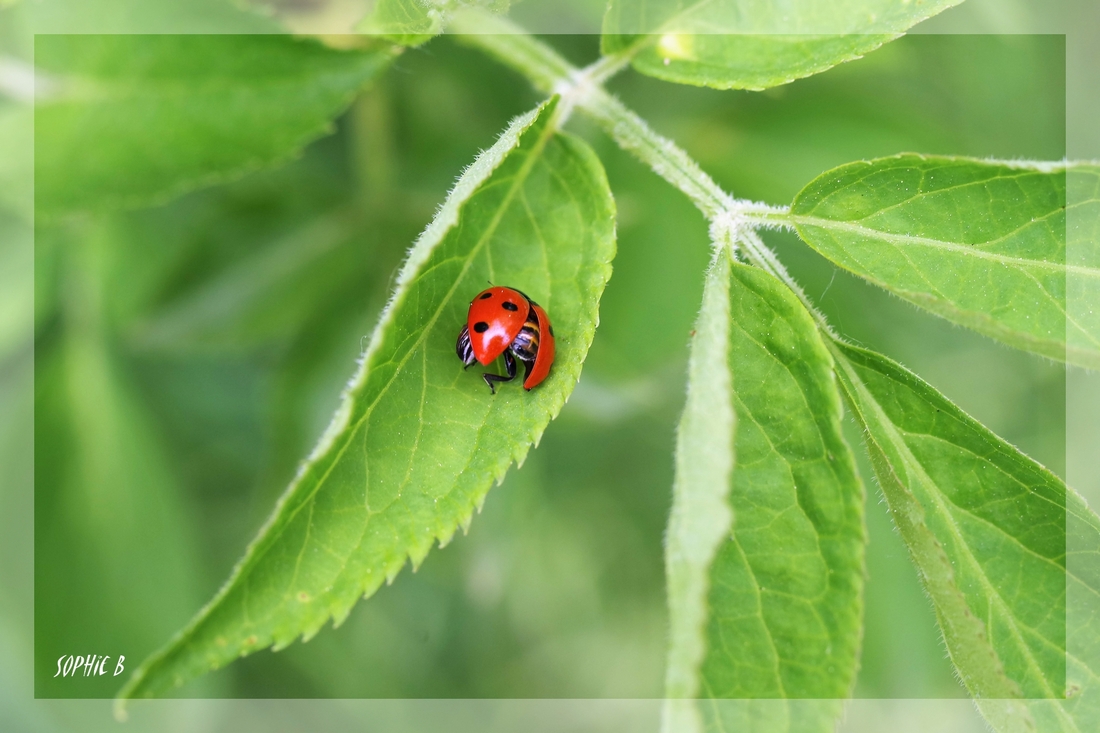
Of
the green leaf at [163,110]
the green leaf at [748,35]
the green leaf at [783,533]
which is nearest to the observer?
→ the green leaf at [783,533]

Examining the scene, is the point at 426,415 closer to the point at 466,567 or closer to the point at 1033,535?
the point at 1033,535

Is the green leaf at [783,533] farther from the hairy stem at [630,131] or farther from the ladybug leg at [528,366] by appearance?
the ladybug leg at [528,366]

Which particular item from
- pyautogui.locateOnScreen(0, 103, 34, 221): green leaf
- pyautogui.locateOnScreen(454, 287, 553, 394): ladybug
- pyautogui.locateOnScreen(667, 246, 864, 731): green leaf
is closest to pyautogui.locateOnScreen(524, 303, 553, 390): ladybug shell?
pyautogui.locateOnScreen(454, 287, 553, 394): ladybug

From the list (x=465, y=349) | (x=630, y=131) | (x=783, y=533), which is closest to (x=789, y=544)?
(x=783, y=533)

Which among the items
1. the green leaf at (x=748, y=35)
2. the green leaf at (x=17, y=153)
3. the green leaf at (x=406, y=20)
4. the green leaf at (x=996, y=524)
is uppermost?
the green leaf at (x=748, y=35)

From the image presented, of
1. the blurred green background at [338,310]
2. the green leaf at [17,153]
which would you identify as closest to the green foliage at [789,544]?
the blurred green background at [338,310]

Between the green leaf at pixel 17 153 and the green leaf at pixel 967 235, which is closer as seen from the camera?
the green leaf at pixel 967 235

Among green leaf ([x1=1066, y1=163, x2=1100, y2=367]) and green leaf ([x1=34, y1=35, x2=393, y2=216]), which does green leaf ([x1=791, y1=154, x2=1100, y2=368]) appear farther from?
green leaf ([x1=34, y1=35, x2=393, y2=216])

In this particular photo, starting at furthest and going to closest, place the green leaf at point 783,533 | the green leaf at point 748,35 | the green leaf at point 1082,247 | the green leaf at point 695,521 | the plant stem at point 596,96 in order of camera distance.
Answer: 1. the plant stem at point 596,96
2. the green leaf at point 748,35
3. the green leaf at point 1082,247
4. the green leaf at point 783,533
5. the green leaf at point 695,521
